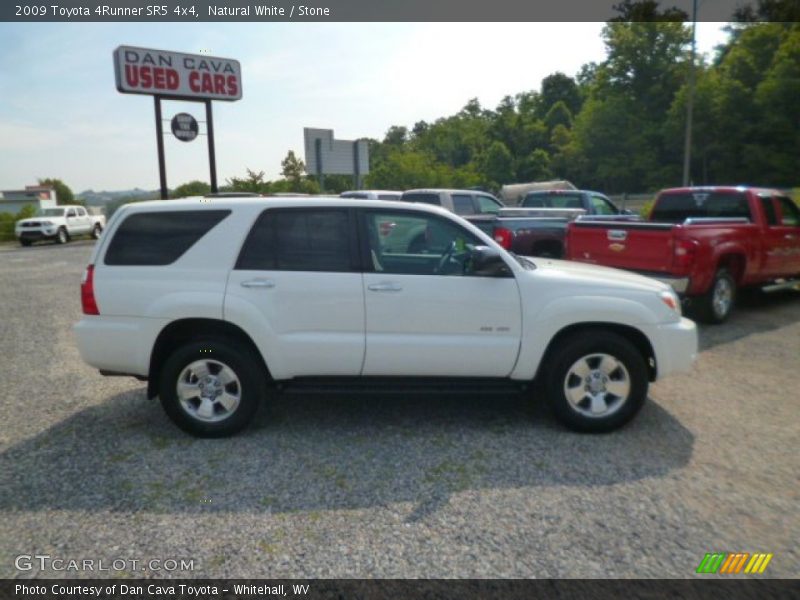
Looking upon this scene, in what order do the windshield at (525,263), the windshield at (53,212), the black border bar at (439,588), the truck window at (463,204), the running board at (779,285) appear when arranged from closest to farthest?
the black border bar at (439,588)
the windshield at (525,263)
the running board at (779,285)
the truck window at (463,204)
the windshield at (53,212)

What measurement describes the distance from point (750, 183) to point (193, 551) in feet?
153

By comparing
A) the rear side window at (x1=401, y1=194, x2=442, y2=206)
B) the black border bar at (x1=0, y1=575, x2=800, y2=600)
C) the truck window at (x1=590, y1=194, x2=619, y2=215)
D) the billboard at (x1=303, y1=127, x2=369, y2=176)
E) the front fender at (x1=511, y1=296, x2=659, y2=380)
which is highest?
the billboard at (x1=303, y1=127, x2=369, y2=176)

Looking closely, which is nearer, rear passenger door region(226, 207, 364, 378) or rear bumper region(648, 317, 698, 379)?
rear passenger door region(226, 207, 364, 378)

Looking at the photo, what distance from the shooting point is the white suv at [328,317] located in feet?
13.3

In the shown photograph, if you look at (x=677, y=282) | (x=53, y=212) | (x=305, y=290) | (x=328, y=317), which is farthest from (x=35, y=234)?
(x=677, y=282)

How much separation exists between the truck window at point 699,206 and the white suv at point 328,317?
5.53 metres

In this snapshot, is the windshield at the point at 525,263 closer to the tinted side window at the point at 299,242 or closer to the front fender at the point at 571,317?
the front fender at the point at 571,317

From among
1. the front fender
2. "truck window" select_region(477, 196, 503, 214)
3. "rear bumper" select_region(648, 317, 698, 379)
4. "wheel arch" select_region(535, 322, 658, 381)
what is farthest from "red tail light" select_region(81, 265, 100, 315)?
"truck window" select_region(477, 196, 503, 214)

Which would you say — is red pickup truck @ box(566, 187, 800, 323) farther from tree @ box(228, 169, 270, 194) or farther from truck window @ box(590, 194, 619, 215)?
tree @ box(228, 169, 270, 194)

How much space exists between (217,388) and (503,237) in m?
6.78

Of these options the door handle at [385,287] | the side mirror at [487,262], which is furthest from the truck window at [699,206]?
the door handle at [385,287]

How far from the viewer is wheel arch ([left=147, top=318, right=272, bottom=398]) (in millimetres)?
4113

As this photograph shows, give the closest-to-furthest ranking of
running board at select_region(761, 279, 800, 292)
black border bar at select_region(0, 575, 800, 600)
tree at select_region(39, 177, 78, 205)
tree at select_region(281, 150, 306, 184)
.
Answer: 1. black border bar at select_region(0, 575, 800, 600)
2. running board at select_region(761, 279, 800, 292)
3. tree at select_region(281, 150, 306, 184)
4. tree at select_region(39, 177, 78, 205)

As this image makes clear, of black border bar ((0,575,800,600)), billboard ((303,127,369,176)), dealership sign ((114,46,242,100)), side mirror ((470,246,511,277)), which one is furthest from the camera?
billboard ((303,127,369,176))
